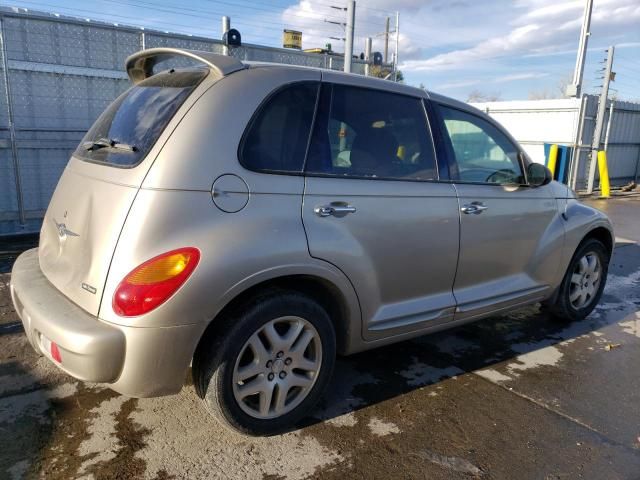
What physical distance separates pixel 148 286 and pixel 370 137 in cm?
156

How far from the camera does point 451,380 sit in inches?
137

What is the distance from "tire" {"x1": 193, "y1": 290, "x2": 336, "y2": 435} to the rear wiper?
0.98 metres

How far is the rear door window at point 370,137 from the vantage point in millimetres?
2836

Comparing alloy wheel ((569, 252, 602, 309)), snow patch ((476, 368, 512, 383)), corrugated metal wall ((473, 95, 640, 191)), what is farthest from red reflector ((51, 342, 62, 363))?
corrugated metal wall ((473, 95, 640, 191))

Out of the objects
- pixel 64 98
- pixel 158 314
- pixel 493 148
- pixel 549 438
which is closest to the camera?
pixel 158 314

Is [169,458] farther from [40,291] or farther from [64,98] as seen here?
[64,98]

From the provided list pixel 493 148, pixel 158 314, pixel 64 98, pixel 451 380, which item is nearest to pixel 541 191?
pixel 493 148

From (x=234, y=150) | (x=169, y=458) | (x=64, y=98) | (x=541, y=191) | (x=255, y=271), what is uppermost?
(x=64, y=98)

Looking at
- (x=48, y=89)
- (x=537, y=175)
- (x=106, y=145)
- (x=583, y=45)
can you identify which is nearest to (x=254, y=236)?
(x=106, y=145)

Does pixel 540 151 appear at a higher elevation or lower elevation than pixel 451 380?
higher

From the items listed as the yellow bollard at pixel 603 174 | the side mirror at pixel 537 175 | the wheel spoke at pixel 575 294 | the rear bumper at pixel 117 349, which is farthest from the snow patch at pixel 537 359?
the yellow bollard at pixel 603 174

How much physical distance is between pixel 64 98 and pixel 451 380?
6158 millimetres

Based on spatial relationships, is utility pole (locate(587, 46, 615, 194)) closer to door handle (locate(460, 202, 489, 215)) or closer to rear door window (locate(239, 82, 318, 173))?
door handle (locate(460, 202, 489, 215))

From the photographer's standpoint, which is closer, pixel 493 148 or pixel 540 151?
pixel 493 148
